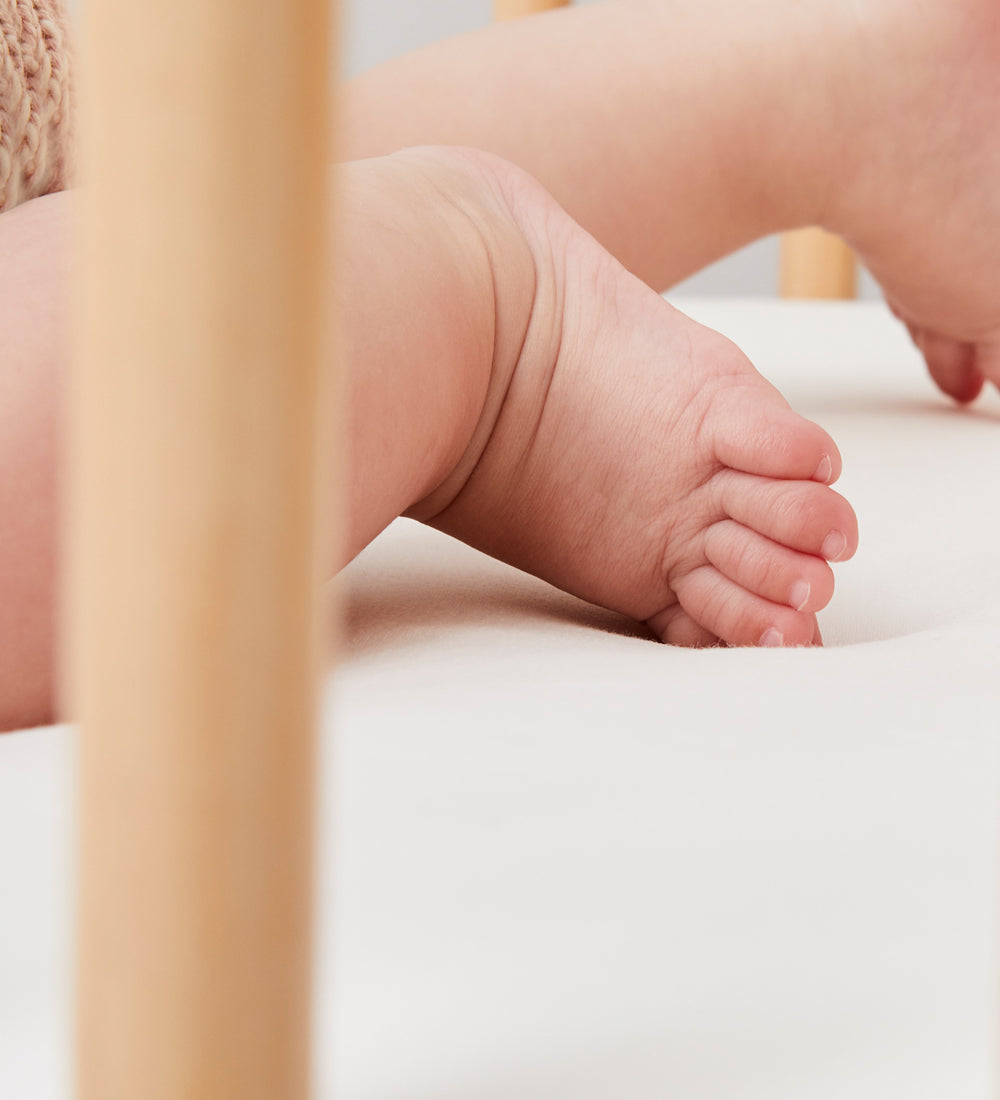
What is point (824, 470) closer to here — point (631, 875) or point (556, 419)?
point (556, 419)

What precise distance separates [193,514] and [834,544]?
27cm

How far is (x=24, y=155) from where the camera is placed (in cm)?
41

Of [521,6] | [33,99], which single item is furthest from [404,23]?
[33,99]

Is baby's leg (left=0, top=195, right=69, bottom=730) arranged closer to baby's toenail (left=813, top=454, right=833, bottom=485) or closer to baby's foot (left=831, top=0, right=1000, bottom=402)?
baby's toenail (left=813, top=454, right=833, bottom=485)

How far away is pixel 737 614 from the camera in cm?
39

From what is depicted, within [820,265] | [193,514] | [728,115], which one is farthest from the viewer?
[820,265]

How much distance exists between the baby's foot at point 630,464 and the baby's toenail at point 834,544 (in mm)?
16

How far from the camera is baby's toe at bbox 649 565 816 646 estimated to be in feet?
1.25

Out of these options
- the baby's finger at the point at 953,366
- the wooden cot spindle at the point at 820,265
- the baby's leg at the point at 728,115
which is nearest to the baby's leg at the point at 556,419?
the baby's leg at the point at 728,115

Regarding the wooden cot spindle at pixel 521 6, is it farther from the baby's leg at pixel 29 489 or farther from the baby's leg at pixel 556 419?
the baby's leg at pixel 29 489

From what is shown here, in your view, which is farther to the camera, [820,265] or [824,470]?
[820,265]

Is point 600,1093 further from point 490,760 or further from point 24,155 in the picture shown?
point 24,155

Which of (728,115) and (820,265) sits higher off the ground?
(728,115)

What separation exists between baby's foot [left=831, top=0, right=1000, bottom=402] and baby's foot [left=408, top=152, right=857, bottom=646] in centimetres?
25
